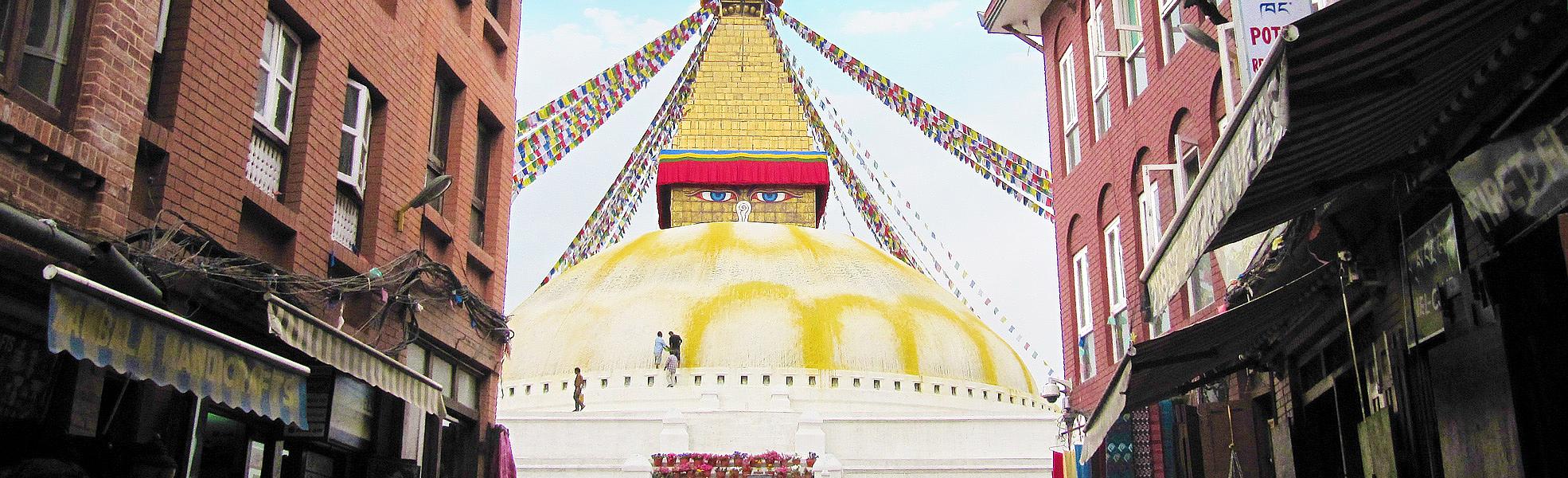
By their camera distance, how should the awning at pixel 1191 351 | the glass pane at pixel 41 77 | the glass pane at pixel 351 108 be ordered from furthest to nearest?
the glass pane at pixel 351 108
the awning at pixel 1191 351
the glass pane at pixel 41 77

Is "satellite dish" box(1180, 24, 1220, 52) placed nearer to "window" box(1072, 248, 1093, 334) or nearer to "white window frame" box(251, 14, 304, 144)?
"white window frame" box(251, 14, 304, 144)

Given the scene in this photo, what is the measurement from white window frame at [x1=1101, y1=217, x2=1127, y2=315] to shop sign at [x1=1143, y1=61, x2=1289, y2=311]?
909cm

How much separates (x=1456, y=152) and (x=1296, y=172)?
3.05ft

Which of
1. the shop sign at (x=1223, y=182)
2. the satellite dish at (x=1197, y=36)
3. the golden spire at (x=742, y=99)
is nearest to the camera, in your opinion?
the shop sign at (x=1223, y=182)

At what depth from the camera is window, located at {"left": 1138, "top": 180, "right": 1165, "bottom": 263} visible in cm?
1683

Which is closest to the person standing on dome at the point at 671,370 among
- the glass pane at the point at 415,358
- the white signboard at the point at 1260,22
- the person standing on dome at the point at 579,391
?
the person standing on dome at the point at 579,391

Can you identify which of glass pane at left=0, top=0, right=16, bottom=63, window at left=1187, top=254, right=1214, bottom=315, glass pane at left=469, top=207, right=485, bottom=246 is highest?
glass pane at left=469, top=207, right=485, bottom=246

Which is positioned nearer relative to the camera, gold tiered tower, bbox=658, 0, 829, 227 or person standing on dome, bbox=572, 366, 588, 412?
person standing on dome, bbox=572, 366, 588, 412

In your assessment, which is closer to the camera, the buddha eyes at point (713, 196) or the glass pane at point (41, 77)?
the glass pane at point (41, 77)

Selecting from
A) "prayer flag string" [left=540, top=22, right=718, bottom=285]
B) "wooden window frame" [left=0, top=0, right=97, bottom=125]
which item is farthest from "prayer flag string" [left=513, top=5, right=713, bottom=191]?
"wooden window frame" [left=0, top=0, right=97, bottom=125]

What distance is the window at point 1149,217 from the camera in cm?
1683

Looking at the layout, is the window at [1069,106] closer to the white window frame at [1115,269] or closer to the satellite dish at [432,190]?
the white window frame at [1115,269]

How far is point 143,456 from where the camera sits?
888 cm

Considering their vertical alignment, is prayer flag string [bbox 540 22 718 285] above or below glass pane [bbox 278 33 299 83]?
above
